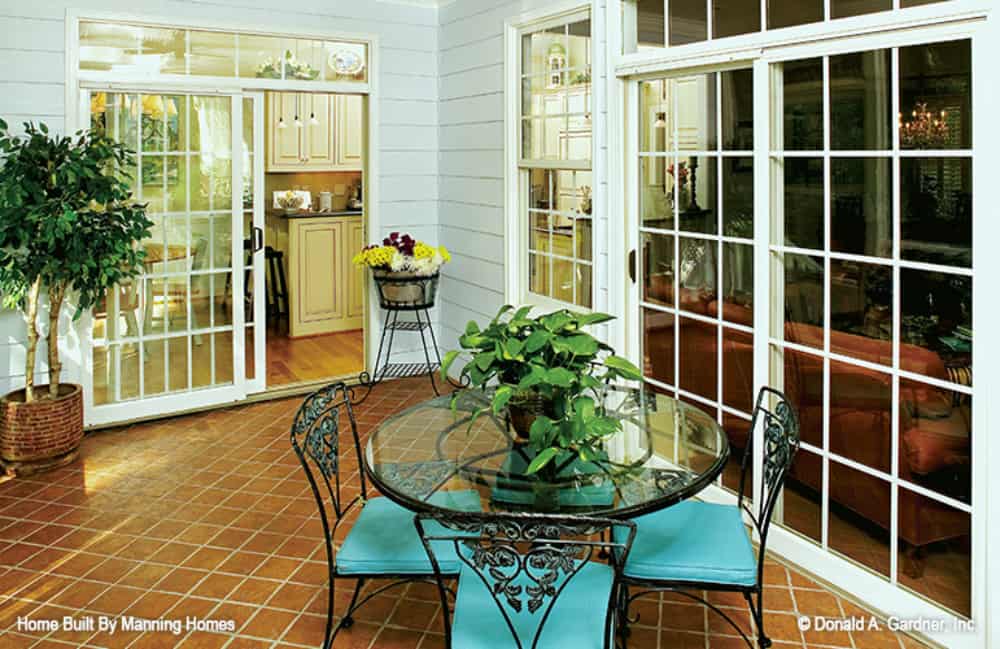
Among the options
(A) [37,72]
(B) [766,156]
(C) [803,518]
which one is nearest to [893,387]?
(C) [803,518]

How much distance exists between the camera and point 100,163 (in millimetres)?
5012

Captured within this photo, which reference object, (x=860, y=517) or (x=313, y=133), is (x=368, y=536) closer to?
(x=860, y=517)

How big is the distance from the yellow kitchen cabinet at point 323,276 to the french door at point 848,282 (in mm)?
4608

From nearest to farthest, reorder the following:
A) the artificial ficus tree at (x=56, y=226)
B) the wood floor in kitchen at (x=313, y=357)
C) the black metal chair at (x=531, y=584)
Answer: the black metal chair at (x=531, y=584) → the artificial ficus tree at (x=56, y=226) → the wood floor in kitchen at (x=313, y=357)

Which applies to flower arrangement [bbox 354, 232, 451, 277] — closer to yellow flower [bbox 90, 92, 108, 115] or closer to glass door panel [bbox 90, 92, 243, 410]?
glass door panel [bbox 90, 92, 243, 410]

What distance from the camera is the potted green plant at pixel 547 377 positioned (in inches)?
99.3

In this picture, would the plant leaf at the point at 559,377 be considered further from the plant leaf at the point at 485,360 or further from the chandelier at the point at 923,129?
the chandelier at the point at 923,129

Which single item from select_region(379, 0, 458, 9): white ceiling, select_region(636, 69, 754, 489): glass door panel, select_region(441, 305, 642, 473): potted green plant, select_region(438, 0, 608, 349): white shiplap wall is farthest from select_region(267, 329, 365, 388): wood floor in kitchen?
select_region(441, 305, 642, 473): potted green plant

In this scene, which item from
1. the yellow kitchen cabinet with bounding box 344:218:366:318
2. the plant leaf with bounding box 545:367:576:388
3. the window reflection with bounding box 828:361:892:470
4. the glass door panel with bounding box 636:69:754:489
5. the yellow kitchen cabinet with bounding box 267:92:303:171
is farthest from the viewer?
the yellow kitchen cabinet with bounding box 344:218:366:318

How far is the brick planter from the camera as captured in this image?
452 centimetres

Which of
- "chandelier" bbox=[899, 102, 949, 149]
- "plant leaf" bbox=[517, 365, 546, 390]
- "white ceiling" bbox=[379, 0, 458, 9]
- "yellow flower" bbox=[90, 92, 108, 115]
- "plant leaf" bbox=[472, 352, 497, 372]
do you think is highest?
"white ceiling" bbox=[379, 0, 458, 9]

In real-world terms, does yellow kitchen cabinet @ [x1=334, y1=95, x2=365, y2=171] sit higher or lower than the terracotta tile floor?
higher

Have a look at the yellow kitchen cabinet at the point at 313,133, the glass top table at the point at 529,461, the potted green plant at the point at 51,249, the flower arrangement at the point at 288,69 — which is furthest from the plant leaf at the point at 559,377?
the yellow kitchen cabinet at the point at 313,133

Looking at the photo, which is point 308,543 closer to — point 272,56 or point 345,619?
point 345,619
